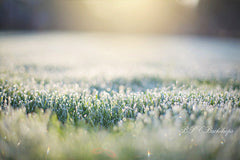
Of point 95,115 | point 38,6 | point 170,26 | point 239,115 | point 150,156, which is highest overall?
point 38,6

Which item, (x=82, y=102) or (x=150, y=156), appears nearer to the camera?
(x=150, y=156)

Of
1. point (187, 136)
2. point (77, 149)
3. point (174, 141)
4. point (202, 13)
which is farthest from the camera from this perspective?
point (202, 13)

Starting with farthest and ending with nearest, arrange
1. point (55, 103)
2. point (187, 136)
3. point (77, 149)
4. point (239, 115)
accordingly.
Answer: point (55, 103) → point (239, 115) → point (187, 136) → point (77, 149)

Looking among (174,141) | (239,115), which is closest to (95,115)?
(174,141)

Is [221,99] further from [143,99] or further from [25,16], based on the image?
[25,16]

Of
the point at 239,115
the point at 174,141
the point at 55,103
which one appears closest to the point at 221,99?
the point at 239,115

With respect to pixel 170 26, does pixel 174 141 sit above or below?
below

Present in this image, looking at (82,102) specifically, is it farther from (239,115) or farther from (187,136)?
(239,115)
